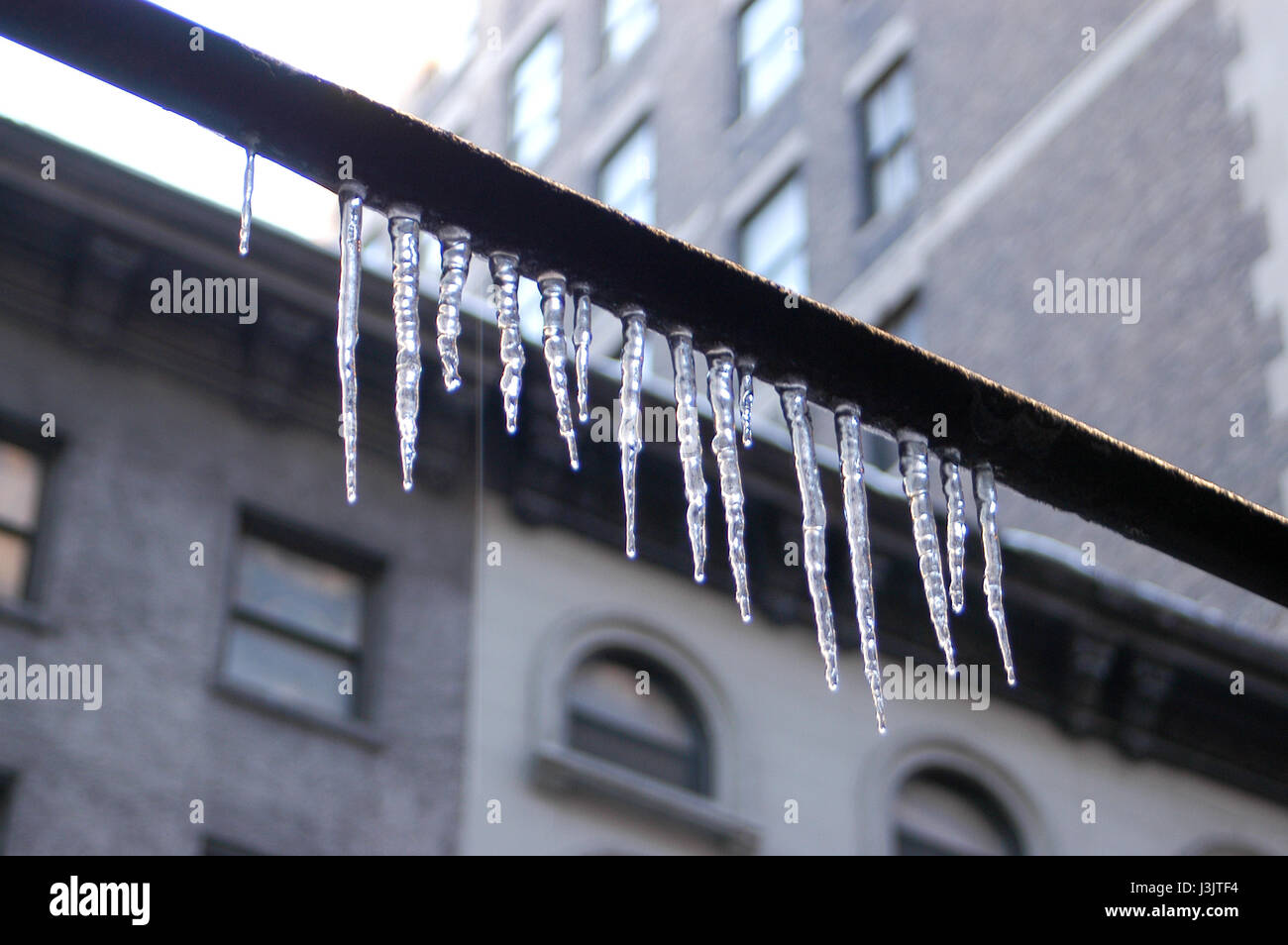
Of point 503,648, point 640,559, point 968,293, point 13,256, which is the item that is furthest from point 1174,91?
point 13,256

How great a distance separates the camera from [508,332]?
268cm

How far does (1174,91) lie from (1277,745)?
8.65 metres

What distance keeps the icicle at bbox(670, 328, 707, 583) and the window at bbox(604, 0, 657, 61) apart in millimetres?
33365

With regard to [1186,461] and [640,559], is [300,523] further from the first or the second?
[1186,461]

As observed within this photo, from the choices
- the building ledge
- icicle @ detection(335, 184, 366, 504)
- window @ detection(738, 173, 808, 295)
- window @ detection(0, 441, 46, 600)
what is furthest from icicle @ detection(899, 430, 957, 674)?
window @ detection(738, 173, 808, 295)

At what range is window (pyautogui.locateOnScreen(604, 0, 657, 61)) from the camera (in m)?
36.1

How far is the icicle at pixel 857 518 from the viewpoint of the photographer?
6.84ft

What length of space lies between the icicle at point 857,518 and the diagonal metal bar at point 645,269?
3cm

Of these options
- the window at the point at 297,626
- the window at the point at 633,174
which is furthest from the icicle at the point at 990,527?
the window at the point at 633,174

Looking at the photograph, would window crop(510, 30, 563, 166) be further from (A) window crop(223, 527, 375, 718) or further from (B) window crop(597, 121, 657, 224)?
(A) window crop(223, 527, 375, 718)

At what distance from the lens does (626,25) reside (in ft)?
121

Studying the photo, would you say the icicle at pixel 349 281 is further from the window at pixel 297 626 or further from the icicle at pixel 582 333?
the window at pixel 297 626

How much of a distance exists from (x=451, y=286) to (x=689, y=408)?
33cm

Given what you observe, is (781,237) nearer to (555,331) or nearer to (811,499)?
(811,499)
